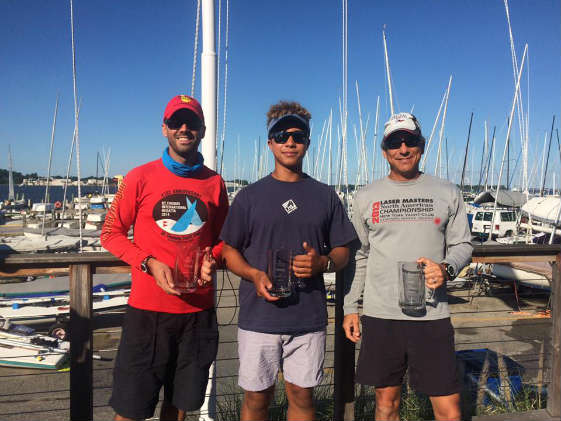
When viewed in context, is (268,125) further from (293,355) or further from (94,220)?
(94,220)

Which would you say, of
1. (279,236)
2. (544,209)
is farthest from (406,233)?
(544,209)

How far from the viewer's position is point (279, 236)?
229 centimetres

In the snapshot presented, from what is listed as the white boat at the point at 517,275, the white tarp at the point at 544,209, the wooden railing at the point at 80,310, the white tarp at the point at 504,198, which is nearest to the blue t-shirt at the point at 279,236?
the wooden railing at the point at 80,310

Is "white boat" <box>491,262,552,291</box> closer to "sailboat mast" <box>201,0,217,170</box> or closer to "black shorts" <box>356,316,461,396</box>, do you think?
"black shorts" <box>356,316,461,396</box>

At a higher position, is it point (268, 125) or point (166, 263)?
point (268, 125)

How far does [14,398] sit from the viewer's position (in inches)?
219

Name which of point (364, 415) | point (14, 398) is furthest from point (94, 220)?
point (364, 415)

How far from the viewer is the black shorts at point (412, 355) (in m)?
2.41

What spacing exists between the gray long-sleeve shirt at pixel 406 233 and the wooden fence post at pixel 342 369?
0.35 m

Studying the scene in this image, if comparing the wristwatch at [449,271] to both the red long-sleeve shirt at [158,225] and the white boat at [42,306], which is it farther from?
the white boat at [42,306]

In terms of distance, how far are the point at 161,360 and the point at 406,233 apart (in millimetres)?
1602

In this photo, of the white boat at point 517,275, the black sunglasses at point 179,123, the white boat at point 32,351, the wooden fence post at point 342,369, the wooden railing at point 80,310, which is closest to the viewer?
the black sunglasses at point 179,123

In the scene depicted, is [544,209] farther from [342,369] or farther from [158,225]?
[158,225]

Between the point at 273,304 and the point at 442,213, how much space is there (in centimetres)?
113
